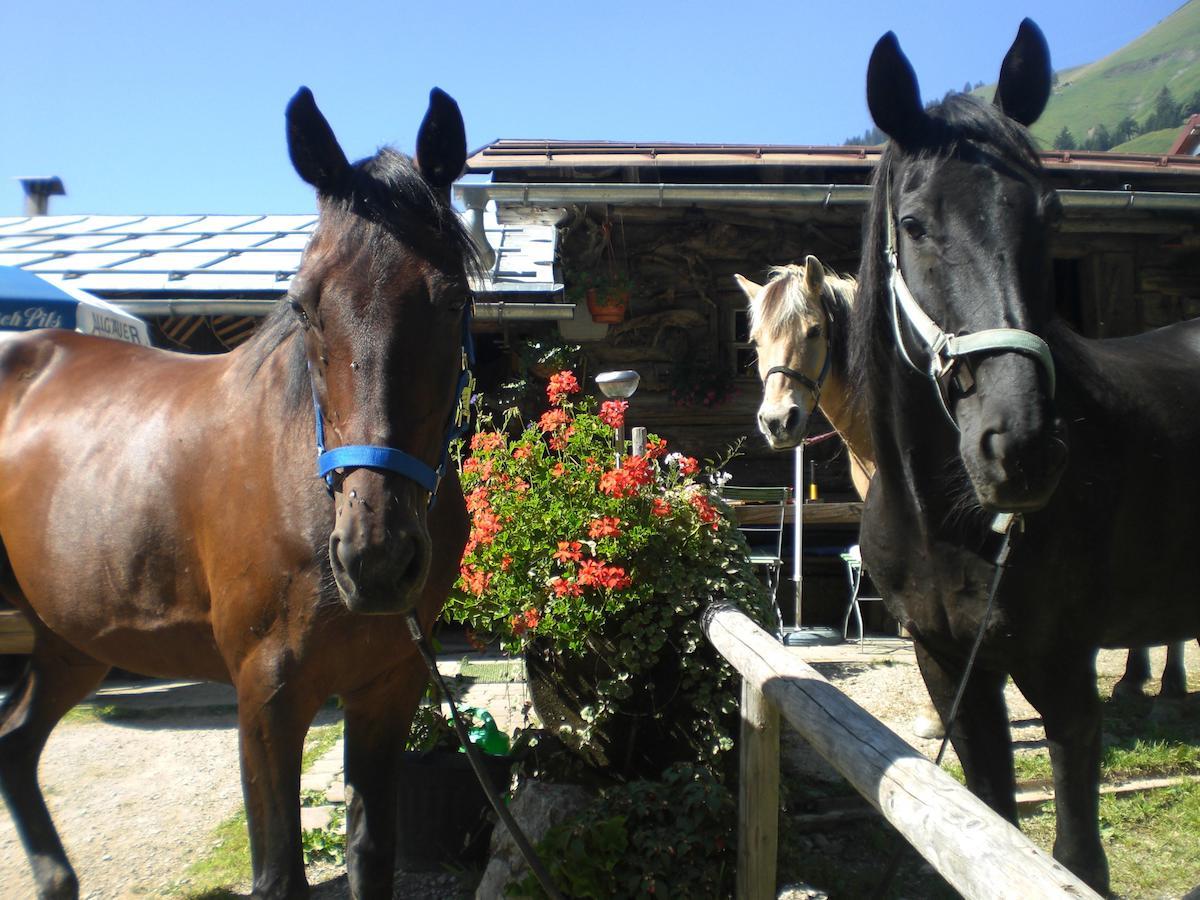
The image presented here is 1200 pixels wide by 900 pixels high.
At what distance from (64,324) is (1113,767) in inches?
245

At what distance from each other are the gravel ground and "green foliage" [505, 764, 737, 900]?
0.87 m

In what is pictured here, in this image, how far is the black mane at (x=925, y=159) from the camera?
1.93 meters

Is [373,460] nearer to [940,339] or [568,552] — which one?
[940,339]

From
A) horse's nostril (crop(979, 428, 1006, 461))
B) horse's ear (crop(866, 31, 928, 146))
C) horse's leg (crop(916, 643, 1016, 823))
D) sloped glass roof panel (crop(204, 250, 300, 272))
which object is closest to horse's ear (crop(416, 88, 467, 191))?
horse's ear (crop(866, 31, 928, 146))

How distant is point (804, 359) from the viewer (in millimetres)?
4434

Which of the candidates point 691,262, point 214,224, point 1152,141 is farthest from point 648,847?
point 1152,141

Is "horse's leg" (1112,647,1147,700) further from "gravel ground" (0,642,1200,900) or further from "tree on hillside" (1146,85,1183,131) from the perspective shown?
"tree on hillside" (1146,85,1183,131)

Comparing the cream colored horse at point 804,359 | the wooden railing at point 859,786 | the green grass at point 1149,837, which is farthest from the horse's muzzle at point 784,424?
the green grass at point 1149,837

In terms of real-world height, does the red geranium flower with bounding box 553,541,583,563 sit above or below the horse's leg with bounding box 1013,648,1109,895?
above

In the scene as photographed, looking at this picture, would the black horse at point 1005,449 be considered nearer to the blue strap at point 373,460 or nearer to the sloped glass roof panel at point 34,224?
the blue strap at point 373,460

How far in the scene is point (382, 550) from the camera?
1.52 meters

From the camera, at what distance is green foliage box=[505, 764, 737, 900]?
2473mm

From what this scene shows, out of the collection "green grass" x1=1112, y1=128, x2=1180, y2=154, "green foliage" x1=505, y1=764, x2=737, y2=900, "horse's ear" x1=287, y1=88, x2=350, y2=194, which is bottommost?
"green foliage" x1=505, y1=764, x2=737, y2=900

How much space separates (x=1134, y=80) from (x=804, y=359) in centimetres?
16309
